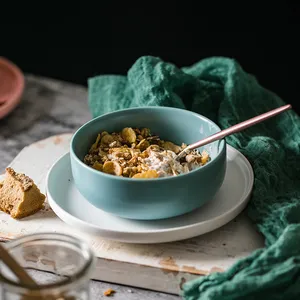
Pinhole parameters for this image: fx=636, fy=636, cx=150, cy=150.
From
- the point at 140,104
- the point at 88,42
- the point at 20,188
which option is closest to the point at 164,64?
the point at 140,104

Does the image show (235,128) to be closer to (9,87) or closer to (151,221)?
(151,221)

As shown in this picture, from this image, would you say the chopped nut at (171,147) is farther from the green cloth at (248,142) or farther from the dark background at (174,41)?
the dark background at (174,41)

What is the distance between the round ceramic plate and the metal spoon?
91 millimetres

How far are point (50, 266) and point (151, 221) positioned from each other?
16 cm

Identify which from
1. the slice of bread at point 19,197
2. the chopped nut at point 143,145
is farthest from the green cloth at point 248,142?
the slice of bread at point 19,197

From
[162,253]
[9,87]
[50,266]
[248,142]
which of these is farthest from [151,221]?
[9,87]

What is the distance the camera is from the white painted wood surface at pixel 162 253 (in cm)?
88

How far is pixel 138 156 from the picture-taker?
39.4 inches

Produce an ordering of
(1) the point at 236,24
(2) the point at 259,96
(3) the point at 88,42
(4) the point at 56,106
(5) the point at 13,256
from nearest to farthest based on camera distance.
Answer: (5) the point at 13,256 → (2) the point at 259,96 → (4) the point at 56,106 → (1) the point at 236,24 → (3) the point at 88,42

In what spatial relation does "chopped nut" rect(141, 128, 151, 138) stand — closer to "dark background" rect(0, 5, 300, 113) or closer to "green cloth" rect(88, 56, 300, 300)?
"green cloth" rect(88, 56, 300, 300)

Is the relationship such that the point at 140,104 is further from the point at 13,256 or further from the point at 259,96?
the point at 13,256

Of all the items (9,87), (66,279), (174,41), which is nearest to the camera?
(66,279)

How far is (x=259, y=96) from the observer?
1.31 meters

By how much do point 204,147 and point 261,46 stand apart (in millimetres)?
729
